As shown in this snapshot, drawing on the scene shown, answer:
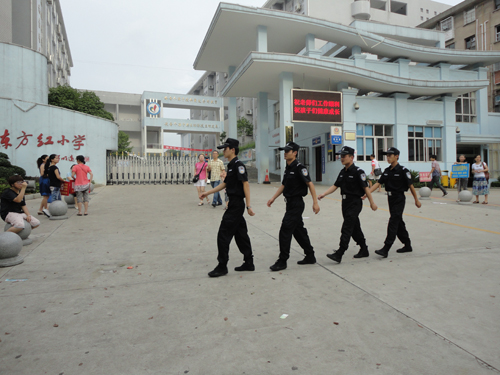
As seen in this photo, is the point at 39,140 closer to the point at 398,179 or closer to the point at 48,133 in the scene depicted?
the point at 48,133

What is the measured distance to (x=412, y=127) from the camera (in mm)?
22938

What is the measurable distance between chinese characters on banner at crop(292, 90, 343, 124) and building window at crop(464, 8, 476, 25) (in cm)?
2459

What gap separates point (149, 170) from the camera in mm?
22266

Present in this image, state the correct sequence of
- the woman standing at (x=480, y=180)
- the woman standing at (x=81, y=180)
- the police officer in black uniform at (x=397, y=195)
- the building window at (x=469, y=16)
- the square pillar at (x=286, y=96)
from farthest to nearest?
the building window at (x=469, y=16), the square pillar at (x=286, y=96), the woman standing at (x=480, y=180), the woman standing at (x=81, y=180), the police officer in black uniform at (x=397, y=195)

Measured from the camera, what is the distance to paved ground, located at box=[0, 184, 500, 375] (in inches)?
94.3

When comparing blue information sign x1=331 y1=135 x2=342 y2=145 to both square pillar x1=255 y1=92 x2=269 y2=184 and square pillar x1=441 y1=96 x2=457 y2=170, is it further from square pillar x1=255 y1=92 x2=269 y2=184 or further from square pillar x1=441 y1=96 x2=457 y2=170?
square pillar x1=441 y1=96 x2=457 y2=170

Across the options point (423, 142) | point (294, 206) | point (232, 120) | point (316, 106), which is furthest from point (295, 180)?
point (232, 120)

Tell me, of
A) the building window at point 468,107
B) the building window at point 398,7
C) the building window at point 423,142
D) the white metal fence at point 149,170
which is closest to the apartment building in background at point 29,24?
the white metal fence at point 149,170

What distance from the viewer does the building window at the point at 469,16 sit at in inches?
1317

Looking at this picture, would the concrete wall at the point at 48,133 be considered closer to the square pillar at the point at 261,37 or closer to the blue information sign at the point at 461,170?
the square pillar at the point at 261,37

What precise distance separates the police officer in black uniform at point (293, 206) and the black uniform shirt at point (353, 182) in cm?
70

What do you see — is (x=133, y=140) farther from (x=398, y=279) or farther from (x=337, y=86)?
(x=398, y=279)

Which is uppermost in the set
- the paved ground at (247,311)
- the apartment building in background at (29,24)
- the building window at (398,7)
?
the building window at (398,7)

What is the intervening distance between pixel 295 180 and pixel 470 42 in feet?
132
